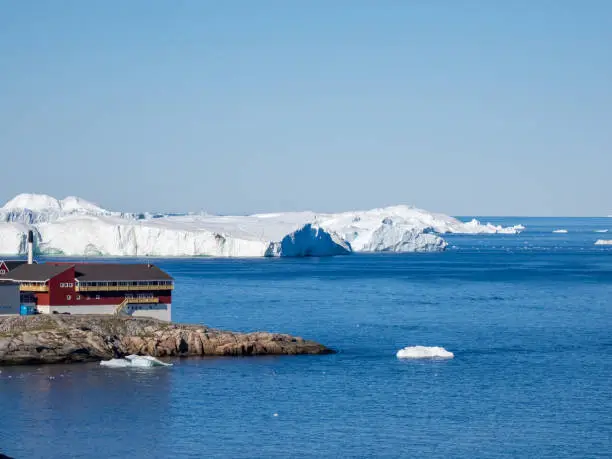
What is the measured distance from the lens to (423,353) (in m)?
53.4

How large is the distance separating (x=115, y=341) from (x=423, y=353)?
14147 millimetres

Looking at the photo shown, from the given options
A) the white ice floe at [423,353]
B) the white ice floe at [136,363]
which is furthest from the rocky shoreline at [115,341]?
the white ice floe at [423,353]

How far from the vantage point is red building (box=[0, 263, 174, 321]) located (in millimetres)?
54375

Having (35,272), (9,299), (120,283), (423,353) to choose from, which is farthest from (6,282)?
(423,353)

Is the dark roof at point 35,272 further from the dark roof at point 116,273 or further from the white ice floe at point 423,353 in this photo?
the white ice floe at point 423,353

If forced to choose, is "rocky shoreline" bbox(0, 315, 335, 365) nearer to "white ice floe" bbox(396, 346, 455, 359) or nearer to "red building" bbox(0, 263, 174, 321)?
"red building" bbox(0, 263, 174, 321)

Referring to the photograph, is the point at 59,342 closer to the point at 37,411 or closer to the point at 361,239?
the point at 37,411

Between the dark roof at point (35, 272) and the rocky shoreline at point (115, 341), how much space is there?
3.02m

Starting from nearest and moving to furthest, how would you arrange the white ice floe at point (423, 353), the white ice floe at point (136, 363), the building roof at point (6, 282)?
1. the white ice floe at point (136, 363)
2. the white ice floe at point (423, 353)
3. the building roof at point (6, 282)

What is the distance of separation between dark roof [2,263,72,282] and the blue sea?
23.0 ft

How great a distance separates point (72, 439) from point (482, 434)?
13153 mm

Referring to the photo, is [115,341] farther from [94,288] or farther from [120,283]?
[120,283]

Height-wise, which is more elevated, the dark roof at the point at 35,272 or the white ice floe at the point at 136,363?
the dark roof at the point at 35,272

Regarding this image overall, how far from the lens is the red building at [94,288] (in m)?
54.4
